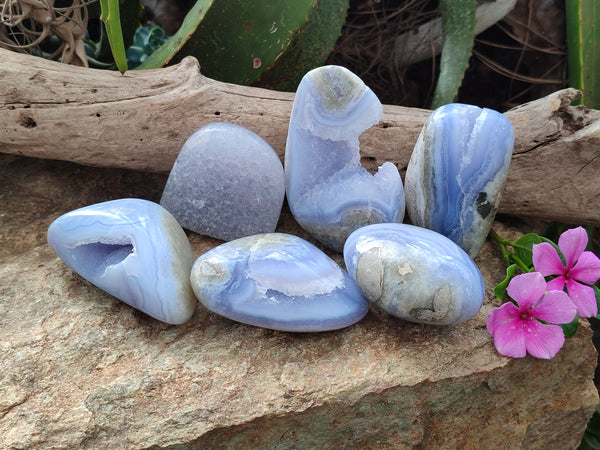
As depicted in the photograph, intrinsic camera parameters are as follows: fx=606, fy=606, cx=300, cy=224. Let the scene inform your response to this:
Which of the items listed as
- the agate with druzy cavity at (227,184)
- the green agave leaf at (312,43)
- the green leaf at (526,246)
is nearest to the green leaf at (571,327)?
the green leaf at (526,246)

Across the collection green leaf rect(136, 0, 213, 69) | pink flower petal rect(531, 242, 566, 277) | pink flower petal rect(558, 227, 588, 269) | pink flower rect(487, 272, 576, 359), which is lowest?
pink flower rect(487, 272, 576, 359)

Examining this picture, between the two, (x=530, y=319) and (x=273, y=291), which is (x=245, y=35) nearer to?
(x=273, y=291)

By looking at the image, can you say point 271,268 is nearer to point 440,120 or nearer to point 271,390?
point 271,390

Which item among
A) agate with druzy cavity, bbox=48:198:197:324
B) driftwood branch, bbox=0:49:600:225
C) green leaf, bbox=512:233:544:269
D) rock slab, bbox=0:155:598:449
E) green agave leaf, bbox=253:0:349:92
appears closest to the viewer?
rock slab, bbox=0:155:598:449

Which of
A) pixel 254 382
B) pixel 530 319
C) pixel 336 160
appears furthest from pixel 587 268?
pixel 254 382

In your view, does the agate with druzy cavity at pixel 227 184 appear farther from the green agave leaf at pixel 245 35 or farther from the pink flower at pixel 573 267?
the pink flower at pixel 573 267

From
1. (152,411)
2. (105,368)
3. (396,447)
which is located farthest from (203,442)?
(396,447)

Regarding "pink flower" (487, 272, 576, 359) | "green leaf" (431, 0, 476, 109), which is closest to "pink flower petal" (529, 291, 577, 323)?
"pink flower" (487, 272, 576, 359)

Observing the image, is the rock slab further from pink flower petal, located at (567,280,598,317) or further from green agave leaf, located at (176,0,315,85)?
green agave leaf, located at (176,0,315,85)
